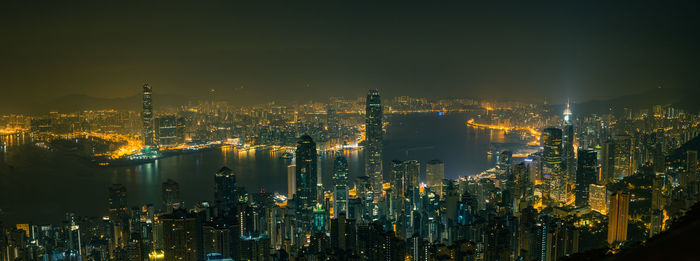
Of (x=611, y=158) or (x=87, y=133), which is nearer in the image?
(x=611, y=158)

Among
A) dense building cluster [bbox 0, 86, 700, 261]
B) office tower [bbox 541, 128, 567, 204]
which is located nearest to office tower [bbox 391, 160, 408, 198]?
dense building cluster [bbox 0, 86, 700, 261]

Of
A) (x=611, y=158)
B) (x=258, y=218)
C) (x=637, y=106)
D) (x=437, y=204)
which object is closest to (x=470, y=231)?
(x=437, y=204)

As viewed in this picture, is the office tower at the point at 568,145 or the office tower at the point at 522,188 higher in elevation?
the office tower at the point at 568,145

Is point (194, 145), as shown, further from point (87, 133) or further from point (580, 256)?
point (580, 256)

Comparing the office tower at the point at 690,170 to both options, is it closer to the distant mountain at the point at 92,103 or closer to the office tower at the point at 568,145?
the office tower at the point at 568,145

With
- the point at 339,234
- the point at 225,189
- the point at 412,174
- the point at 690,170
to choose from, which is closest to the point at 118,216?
the point at 225,189

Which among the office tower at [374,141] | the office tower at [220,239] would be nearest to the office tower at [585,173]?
the office tower at [374,141]

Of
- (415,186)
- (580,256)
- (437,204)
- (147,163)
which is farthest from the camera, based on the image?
(147,163)
